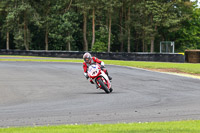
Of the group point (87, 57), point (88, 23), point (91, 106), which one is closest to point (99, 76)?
point (87, 57)

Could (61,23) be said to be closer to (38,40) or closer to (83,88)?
(38,40)

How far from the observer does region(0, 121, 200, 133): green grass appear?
6.72 meters

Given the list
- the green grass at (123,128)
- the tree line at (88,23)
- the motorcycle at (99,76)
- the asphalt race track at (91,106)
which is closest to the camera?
the green grass at (123,128)

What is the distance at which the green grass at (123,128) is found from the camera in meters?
6.72

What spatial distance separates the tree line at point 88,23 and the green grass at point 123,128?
51331 millimetres

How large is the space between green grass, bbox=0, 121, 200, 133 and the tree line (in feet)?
168

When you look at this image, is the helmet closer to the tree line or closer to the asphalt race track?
the asphalt race track

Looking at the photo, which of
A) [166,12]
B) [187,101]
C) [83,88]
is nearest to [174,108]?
[187,101]

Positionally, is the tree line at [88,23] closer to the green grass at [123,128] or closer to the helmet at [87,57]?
the helmet at [87,57]

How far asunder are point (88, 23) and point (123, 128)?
2439 inches

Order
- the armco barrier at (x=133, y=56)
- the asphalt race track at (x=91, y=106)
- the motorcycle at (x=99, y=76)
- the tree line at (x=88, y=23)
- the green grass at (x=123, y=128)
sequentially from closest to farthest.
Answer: the green grass at (x=123, y=128), the asphalt race track at (x=91, y=106), the motorcycle at (x=99, y=76), the armco barrier at (x=133, y=56), the tree line at (x=88, y=23)

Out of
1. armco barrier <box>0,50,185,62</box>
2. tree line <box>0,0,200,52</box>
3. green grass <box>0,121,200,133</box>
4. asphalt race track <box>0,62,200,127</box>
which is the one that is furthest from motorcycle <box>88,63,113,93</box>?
tree line <box>0,0,200,52</box>

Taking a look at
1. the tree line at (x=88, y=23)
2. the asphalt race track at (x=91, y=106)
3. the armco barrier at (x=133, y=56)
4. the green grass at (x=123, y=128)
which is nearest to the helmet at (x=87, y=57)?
the asphalt race track at (x=91, y=106)

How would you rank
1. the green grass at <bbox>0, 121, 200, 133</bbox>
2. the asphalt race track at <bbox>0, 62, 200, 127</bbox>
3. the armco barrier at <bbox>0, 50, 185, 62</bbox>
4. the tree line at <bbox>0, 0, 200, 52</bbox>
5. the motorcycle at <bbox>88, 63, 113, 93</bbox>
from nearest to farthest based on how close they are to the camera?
the green grass at <bbox>0, 121, 200, 133</bbox>
the asphalt race track at <bbox>0, 62, 200, 127</bbox>
the motorcycle at <bbox>88, 63, 113, 93</bbox>
the armco barrier at <bbox>0, 50, 185, 62</bbox>
the tree line at <bbox>0, 0, 200, 52</bbox>
